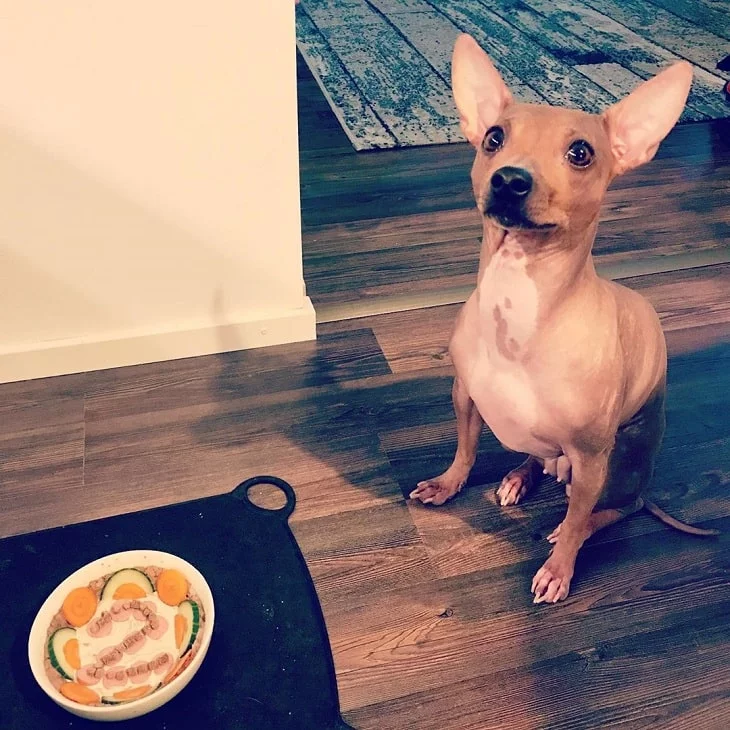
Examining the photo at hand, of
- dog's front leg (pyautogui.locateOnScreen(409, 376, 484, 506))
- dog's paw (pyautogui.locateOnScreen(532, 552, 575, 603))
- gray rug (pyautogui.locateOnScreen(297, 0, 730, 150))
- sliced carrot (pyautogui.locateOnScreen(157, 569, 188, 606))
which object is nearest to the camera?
sliced carrot (pyautogui.locateOnScreen(157, 569, 188, 606))

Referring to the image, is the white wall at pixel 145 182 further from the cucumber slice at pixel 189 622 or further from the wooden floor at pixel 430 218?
the cucumber slice at pixel 189 622

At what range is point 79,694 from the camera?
1.30m

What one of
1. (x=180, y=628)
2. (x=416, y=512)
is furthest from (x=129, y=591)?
(x=416, y=512)

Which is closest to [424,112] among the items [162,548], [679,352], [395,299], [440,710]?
[395,299]

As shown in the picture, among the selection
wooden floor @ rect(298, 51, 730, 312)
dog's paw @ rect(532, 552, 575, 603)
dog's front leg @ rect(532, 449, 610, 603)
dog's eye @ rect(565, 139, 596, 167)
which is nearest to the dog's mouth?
dog's eye @ rect(565, 139, 596, 167)

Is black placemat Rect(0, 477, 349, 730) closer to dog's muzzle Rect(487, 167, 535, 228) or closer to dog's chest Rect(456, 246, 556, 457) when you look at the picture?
dog's chest Rect(456, 246, 556, 457)

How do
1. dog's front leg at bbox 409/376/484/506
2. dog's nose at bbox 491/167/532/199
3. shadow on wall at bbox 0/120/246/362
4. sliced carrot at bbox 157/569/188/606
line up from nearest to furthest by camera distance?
dog's nose at bbox 491/167/532/199, sliced carrot at bbox 157/569/188/606, dog's front leg at bbox 409/376/484/506, shadow on wall at bbox 0/120/246/362

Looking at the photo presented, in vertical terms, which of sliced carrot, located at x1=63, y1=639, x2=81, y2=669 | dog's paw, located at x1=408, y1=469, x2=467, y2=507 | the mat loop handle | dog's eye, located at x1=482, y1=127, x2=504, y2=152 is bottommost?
the mat loop handle

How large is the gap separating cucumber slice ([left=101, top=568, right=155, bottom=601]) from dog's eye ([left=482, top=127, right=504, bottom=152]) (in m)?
0.99

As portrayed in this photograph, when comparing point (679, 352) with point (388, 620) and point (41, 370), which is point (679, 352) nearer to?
point (388, 620)

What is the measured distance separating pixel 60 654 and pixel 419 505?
0.84 meters

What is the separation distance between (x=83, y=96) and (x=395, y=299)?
1147 millimetres

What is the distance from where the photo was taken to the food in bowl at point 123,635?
1.33 metres

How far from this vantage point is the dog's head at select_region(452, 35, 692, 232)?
1.22 m
